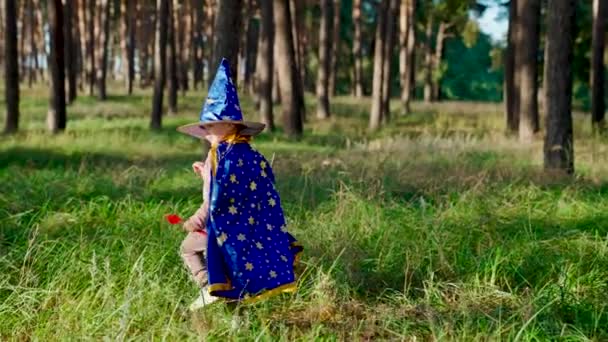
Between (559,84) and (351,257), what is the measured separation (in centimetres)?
559

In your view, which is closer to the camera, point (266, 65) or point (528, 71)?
point (528, 71)

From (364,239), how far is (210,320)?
2.23 m

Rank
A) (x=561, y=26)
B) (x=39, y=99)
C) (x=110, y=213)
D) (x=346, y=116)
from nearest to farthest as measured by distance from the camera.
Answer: (x=110, y=213) < (x=561, y=26) < (x=346, y=116) < (x=39, y=99)

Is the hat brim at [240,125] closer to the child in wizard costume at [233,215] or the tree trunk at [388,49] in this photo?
the child in wizard costume at [233,215]

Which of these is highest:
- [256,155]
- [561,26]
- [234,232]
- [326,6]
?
[326,6]

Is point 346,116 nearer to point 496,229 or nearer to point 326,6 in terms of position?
point 326,6

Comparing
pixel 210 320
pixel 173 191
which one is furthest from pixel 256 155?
pixel 173 191

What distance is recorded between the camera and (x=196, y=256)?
13.9 ft

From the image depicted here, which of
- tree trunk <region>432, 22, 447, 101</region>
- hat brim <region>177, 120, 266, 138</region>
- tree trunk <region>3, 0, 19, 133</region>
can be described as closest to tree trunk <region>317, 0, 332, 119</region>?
tree trunk <region>3, 0, 19, 133</region>

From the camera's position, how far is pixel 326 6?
25688 mm

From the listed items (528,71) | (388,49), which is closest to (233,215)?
(528,71)

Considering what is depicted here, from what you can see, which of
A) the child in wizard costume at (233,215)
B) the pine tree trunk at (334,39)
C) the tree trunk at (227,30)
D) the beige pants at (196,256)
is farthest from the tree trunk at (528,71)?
the pine tree trunk at (334,39)

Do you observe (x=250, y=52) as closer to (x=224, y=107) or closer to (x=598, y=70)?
(x=598, y=70)

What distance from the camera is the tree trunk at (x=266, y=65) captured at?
62.0ft
